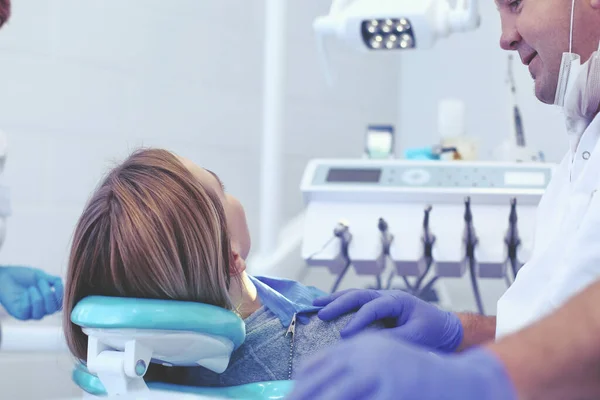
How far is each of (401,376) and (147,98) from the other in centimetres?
223

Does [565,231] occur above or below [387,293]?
above

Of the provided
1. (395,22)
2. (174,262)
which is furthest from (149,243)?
(395,22)

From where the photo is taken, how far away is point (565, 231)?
1272mm

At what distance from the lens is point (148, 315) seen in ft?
3.71

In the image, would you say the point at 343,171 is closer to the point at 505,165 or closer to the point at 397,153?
the point at 505,165

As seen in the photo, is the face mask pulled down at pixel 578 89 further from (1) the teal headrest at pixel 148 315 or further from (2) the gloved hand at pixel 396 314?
(1) the teal headrest at pixel 148 315

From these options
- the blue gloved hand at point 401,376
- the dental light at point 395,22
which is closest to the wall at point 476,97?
the dental light at point 395,22

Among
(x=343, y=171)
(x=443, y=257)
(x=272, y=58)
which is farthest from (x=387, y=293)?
(x=272, y=58)

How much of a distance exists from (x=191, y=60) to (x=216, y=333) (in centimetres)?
186

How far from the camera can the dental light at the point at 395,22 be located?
221 cm

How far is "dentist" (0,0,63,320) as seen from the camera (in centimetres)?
178

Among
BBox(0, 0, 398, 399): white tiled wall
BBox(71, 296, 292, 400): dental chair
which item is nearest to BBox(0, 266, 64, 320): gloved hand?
BBox(0, 0, 398, 399): white tiled wall

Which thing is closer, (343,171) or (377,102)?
(343,171)

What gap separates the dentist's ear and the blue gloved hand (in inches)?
26.6
